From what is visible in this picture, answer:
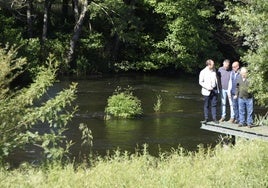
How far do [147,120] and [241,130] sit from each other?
26.3ft

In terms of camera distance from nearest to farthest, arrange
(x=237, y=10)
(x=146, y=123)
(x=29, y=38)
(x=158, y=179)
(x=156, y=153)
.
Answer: (x=158, y=179) → (x=237, y=10) → (x=156, y=153) → (x=146, y=123) → (x=29, y=38)

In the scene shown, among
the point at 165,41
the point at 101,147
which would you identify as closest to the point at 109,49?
the point at 165,41

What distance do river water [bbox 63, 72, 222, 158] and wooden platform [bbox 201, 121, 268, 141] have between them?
5.22 feet

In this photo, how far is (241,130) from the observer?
15.9 meters

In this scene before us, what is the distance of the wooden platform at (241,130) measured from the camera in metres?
15.2

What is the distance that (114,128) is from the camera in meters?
21.4

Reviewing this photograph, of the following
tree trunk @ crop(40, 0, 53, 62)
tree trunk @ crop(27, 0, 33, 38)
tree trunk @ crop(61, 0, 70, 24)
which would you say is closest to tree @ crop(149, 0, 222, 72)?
tree trunk @ crop(61, 0, 70, 24)

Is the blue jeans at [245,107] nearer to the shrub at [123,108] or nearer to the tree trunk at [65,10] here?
the shrub at [123,108]

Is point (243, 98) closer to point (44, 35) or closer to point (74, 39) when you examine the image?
point (74, 39)

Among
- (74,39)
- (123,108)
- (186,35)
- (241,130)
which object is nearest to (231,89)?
(241,130)

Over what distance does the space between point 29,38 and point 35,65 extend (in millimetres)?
4348

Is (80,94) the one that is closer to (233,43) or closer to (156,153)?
(156,153)

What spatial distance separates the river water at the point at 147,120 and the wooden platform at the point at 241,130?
5.22 feet

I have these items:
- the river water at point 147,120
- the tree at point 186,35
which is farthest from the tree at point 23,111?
the tree at point 186,35
